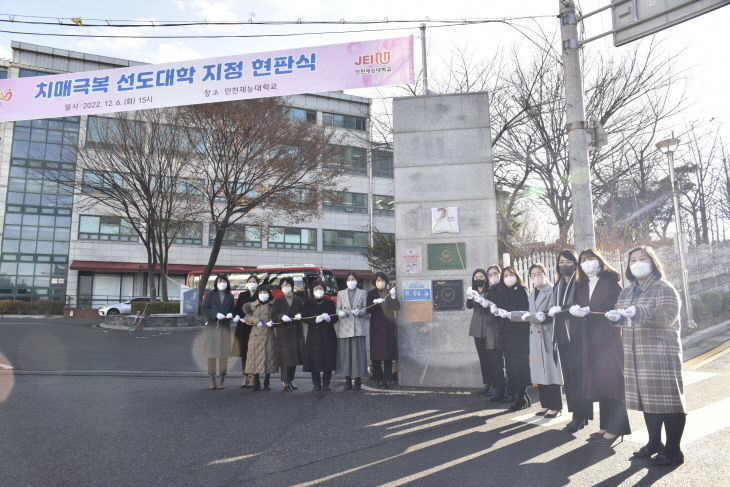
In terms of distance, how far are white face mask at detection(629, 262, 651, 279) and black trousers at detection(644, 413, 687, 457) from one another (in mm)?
1245

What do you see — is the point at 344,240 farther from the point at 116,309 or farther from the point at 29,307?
the point at 29,307

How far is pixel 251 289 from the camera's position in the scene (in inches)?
337

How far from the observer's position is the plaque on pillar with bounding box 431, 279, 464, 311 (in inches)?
325

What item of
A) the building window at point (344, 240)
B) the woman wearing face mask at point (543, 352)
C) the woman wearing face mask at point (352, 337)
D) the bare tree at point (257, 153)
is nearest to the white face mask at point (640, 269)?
the woman wearing face mask at point (543, 352)

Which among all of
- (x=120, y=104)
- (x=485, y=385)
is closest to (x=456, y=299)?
(x=485, y=385)

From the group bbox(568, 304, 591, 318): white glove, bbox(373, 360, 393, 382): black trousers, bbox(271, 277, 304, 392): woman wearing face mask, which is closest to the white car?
bbox(271, 277, 304, 392): woman wearing face mask

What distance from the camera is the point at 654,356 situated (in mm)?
4453

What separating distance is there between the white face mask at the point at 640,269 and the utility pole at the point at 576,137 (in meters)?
2.27

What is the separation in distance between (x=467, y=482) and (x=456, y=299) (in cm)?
459

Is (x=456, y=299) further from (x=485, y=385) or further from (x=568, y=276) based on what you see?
(x=568, y=276)

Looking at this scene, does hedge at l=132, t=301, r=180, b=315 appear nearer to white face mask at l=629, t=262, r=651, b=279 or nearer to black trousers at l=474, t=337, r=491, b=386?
black trousers at l=474, t=337, r=491, b=386

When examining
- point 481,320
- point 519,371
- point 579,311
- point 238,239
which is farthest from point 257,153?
point 238,239

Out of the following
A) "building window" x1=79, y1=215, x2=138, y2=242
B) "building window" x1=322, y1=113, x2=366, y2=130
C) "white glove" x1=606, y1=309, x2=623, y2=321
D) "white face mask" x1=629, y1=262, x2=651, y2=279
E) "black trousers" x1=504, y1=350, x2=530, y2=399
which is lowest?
"black trousers" x1=504, y1=350, x2=530, y2=399

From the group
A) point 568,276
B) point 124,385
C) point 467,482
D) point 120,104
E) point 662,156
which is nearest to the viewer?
point 467,482
